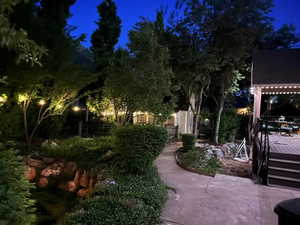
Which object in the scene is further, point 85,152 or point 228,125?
point 228,125

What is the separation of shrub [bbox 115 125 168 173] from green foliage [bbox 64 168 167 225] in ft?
1.22

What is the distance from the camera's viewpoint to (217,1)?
8.30m

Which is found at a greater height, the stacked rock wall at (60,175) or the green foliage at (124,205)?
the green foliage at (124,205)

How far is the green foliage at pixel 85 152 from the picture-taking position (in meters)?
5.00

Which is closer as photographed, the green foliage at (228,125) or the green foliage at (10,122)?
the green foliage at (10,122)

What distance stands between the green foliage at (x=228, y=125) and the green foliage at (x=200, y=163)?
4.64 meters

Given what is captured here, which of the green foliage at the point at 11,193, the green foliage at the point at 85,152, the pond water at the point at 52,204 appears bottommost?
the pond water at the point at 52,204

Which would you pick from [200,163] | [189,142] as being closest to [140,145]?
[200,163]

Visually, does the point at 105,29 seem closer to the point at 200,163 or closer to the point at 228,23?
the point at 228,23

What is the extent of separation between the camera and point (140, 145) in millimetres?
3932

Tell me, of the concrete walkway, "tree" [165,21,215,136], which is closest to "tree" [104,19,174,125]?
the concrete walkway

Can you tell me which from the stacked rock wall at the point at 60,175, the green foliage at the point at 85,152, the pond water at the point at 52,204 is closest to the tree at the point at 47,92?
the green foliage at the point at 85,152

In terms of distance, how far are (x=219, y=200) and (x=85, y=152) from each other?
3.77 metres

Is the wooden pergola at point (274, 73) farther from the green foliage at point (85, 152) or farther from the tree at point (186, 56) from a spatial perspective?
the green foliage at point (85, 152)
